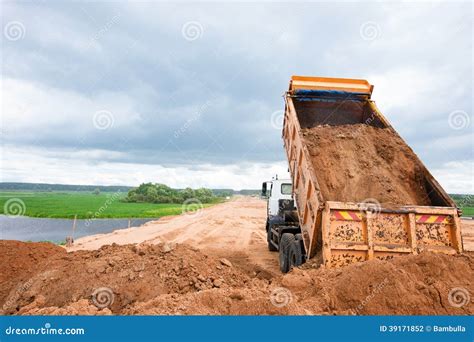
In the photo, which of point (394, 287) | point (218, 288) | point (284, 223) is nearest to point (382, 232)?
point (394, 287)

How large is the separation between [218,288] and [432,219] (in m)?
3.71

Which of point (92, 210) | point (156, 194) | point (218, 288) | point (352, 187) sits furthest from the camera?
point (156, 194)

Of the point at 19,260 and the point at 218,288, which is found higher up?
the point at 218,288

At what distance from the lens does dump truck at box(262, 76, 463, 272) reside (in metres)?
5.36

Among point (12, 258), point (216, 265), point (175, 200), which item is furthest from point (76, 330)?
point (175, 200)

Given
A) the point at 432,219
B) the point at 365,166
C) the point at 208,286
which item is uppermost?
the point at 365,166

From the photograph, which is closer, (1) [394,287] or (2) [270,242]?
(1) [394,287]

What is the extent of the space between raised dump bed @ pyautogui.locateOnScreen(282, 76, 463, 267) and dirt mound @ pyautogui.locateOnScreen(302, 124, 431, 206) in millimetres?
18

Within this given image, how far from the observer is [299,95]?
8.23 m

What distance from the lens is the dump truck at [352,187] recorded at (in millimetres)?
5355

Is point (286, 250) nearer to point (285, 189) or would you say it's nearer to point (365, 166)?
point (365, 166)

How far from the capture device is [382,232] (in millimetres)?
5406

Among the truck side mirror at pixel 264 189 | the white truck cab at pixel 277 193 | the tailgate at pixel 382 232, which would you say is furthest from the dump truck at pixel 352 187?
the truck side mirror at pixel 264 189

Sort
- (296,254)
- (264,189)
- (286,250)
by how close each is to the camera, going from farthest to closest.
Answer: (264,189), (286,250), (296,254)
